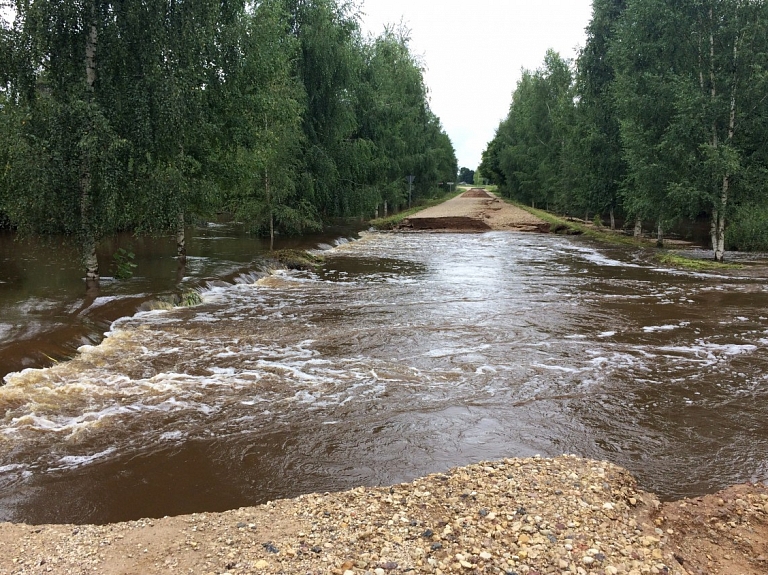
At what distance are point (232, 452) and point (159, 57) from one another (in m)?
9.84

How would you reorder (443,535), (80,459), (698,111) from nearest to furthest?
(443,535), (80,459), (698,111)

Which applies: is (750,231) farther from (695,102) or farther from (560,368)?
(560,368)

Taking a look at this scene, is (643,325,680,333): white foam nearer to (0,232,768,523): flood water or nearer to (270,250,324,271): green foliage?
(0,232,768,523): flood water

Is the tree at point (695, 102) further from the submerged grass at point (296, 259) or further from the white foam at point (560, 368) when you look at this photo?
the white foam at point (560, 368)

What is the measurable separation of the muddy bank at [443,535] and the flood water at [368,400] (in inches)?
17.9

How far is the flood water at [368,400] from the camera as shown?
5.13 m

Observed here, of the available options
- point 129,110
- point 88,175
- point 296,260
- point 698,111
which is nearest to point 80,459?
point 88,175

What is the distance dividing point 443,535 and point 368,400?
10.8 ft

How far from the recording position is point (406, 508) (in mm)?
4305

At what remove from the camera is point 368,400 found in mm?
7074

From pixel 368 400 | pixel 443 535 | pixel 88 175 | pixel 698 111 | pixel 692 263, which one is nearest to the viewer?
pixel 443 535

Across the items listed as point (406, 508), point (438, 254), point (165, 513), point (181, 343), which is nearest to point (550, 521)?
point (406, 508)

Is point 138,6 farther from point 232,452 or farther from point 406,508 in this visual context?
point 406,508

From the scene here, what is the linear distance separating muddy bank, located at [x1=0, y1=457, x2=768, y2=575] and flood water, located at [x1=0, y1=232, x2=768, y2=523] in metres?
0.45
